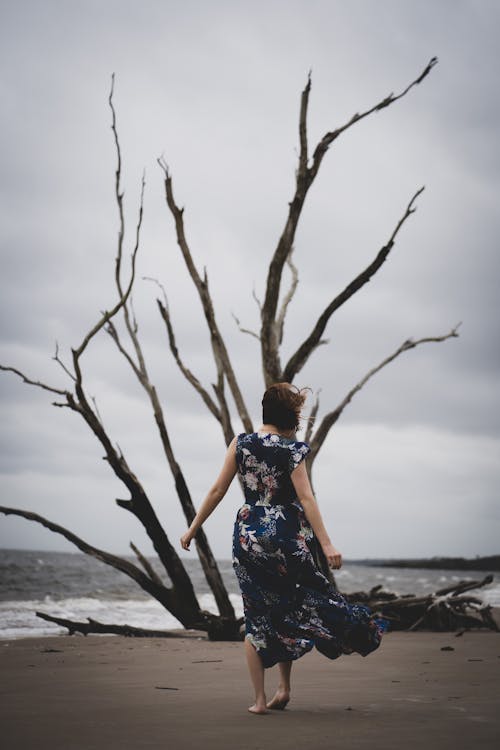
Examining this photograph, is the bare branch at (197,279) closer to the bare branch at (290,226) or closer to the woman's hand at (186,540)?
the bare branch at (290,226)

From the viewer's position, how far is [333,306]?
7664 millimetres

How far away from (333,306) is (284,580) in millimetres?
4501

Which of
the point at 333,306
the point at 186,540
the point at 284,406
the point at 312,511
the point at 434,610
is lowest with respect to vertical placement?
the point at 434,610

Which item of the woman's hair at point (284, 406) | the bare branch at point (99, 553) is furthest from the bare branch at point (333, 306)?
the woman's hair at point (284, 406)

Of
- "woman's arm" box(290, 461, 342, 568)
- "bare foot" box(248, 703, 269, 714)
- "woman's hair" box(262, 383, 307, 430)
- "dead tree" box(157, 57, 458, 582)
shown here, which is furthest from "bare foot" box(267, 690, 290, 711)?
"dead tree" box(157, 57, 458, 582)

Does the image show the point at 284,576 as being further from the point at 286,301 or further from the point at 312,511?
the point at 286,301

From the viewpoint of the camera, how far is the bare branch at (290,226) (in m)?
7.78

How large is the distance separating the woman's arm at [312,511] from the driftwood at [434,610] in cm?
519

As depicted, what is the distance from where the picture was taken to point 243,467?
3666mm

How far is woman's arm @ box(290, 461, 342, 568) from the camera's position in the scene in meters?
3.41

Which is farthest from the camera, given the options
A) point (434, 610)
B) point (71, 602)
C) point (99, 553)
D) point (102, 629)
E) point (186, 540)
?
point (71, 602)

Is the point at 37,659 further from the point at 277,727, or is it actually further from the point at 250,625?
the point at 277,727

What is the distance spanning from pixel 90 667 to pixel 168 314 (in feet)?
14.0

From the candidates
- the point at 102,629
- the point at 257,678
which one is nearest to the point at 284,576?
the point at 257,678
